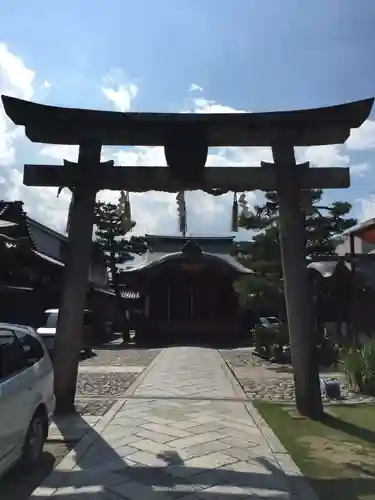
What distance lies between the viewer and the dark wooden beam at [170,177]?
9.44 metres

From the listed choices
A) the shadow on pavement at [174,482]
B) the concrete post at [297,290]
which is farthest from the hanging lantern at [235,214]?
the shadow on pavement at [174,482]

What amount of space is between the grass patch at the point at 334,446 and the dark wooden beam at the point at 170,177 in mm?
4055

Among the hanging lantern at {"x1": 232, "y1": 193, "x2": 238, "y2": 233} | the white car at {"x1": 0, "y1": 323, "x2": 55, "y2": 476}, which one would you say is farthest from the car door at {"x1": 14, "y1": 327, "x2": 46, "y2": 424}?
the hanging lantern at {"x1": 232, "y1": 193, "x2": 238, "y2": 233}

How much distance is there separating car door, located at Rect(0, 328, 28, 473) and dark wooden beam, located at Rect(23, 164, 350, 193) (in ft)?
13.3

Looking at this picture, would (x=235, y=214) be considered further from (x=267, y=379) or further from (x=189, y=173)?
(x=267, y=379)

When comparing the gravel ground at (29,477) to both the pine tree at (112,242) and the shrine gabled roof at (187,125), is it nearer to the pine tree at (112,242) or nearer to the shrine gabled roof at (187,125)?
the shrine gabled roof at (187,125)

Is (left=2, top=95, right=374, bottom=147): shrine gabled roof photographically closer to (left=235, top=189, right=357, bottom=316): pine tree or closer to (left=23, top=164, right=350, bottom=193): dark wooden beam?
(left=23, top=164, right=350, bottom=193): dark wooden beam

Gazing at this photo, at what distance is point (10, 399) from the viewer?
5414mm

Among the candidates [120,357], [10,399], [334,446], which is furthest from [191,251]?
[10,399]

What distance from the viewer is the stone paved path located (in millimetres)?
5461

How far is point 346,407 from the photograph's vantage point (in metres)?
10.0

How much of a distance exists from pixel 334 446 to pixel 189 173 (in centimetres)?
499

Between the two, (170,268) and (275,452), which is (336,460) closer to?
(275,452)

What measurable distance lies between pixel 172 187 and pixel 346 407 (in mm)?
5297
